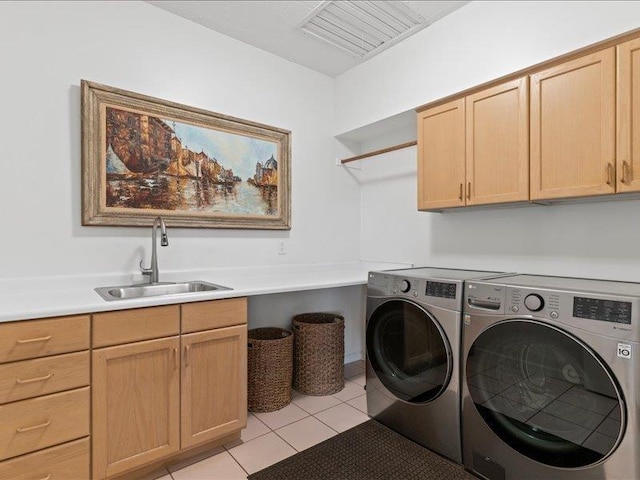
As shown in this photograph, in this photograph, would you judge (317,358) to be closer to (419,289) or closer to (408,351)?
(408,351)

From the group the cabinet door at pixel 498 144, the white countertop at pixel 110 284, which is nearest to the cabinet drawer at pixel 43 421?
the white countertop at pixel 110 284

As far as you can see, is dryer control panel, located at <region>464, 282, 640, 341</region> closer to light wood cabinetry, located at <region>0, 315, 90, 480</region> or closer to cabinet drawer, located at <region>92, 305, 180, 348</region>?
cabinet drawer, located at <region>92, 305, 180, 348</region>

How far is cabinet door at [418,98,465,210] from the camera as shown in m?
2.17

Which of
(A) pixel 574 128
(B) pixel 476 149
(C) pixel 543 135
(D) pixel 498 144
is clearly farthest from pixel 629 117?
(B) pixel 476 149

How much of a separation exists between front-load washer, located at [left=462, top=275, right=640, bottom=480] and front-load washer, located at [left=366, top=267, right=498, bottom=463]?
7 cm

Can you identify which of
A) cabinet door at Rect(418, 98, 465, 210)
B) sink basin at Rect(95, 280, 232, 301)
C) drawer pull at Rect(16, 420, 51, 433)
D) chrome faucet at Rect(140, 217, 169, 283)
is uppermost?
cabinet door at Rect(418, 98, 465, 210)

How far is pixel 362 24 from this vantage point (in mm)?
2371

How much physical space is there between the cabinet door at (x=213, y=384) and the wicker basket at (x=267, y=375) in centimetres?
40

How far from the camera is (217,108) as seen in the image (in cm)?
249

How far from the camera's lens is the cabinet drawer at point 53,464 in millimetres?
1325

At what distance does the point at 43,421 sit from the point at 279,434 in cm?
117

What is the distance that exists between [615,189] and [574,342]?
0.74m

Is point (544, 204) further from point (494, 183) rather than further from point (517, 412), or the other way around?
point (517, 412)

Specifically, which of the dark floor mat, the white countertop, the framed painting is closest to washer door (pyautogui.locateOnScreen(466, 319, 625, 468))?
the dark floor mat
